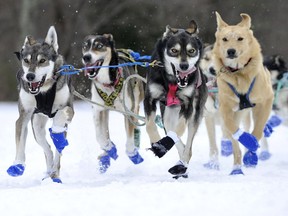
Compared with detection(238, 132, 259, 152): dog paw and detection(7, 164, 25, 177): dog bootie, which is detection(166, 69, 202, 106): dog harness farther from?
detection(7, 164, 25, 177): dog bootie

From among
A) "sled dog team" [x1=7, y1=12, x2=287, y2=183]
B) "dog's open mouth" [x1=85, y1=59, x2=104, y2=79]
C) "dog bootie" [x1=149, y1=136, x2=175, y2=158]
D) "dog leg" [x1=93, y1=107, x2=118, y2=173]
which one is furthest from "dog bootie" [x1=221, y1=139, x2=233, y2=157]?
"dog bootie" [x1=149, y1=136, x2=175, y2=158]

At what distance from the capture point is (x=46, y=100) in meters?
5.25

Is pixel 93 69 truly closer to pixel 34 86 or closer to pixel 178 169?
pixel 34 86

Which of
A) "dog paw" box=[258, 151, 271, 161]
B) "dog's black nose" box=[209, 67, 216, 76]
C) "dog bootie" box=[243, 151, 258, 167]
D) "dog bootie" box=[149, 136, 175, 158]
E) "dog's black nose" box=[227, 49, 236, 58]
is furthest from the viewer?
"dog paw" box=[258, 151, 271, 161]

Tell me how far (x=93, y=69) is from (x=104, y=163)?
85 cm

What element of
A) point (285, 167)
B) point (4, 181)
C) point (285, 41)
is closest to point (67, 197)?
point (4, 181)

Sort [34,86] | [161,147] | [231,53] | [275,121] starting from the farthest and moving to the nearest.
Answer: [275,121]
[231,53]
[34,86]
[161,147]

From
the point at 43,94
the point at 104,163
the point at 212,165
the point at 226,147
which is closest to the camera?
the point at 43,94

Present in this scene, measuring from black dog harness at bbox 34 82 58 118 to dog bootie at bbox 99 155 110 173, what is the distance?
1082 mm

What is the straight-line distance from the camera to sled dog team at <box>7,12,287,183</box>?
522cm

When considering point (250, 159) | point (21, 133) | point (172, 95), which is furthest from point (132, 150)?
point (21, 133)

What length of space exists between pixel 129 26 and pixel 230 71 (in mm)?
12428

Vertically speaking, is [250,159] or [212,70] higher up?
[212,70]

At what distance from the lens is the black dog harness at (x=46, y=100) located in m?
5.23
